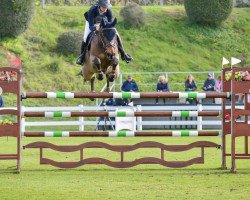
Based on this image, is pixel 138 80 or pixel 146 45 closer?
pixel 138 80

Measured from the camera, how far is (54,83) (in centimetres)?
3991

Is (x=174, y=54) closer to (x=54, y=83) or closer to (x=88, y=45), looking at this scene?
(x=54, y=83)

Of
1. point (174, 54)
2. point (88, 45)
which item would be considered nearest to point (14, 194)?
point (88, 45)

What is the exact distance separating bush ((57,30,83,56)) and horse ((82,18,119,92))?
25675 millimetres

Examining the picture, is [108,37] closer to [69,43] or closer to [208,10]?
[69,43]

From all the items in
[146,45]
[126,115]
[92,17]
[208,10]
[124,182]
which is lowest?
[124,182]

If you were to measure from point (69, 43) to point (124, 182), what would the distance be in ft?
100

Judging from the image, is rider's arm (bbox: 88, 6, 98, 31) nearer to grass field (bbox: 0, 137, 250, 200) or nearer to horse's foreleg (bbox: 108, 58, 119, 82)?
horse's foreleg (bbox: 108, 58, 119, 82)

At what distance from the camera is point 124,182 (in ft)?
41.8

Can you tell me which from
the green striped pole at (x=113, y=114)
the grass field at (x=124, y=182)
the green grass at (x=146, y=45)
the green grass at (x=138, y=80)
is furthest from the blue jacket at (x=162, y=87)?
the green striped pole at (x=113, y=114)

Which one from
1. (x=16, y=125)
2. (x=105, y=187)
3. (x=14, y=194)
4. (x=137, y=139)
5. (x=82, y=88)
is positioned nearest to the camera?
(x=14, y=194)

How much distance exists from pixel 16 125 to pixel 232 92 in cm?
344

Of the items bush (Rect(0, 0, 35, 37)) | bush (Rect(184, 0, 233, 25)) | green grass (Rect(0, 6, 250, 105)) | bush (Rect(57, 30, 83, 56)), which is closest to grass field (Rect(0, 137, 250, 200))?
green grass (Rect(0, 6, 250, 105))

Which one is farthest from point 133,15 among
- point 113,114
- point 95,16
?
point 113,114
